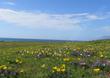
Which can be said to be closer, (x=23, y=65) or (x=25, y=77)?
(x=25, y=77)

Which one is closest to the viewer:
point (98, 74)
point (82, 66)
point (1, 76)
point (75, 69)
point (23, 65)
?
point (1, 76)

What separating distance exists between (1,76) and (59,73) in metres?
2.03

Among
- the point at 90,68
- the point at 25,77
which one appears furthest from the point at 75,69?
the point at 25,77

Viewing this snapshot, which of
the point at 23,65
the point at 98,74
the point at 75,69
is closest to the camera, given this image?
the point at 98,74

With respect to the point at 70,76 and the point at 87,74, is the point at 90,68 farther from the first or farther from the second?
the point at 70,76

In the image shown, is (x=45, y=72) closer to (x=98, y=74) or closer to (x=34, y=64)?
(x=98, y=74)

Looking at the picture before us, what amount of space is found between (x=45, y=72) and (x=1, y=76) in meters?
1.73

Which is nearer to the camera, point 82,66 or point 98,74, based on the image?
point 98,74

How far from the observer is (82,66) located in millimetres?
13695

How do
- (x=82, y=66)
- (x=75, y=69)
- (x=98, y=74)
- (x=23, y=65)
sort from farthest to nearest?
(x=23, y=65), (x=82, y=66), (x=75, y=69), (x=98, y=74)

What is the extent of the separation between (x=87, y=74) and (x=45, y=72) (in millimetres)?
1568

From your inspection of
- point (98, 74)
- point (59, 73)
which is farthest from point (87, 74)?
point (59, 73)

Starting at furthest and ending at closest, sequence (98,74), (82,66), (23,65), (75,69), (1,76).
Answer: (23,65), (82,66), (75,69), (98,74), (1,76)

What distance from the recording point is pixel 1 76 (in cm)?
1104
